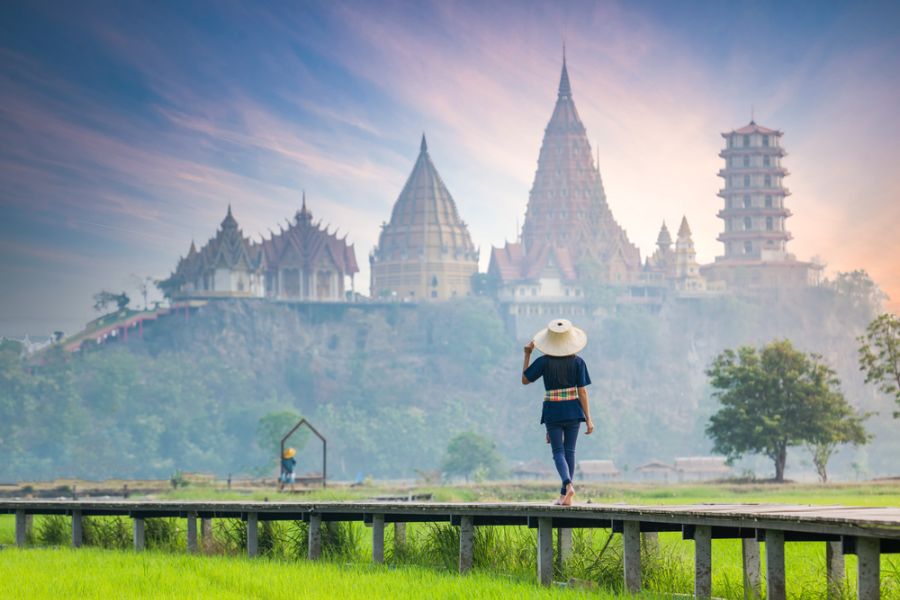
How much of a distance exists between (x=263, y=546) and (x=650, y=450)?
110 m

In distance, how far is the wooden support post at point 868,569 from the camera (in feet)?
25.8

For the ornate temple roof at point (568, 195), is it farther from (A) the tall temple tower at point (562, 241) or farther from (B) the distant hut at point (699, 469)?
(B) the distant hut at point (699, 469)

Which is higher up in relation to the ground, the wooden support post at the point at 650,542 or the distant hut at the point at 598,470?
the wooden support post at the point at 650,542

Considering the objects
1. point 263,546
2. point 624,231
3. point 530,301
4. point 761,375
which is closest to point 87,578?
point 263,546

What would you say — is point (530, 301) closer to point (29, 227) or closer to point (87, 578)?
point (29, 227)

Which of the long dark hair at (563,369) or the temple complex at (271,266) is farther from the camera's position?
the temple complex at (271,266)

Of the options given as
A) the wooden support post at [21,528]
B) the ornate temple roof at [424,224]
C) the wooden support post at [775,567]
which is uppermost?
the ornate temple roof at [424,224]

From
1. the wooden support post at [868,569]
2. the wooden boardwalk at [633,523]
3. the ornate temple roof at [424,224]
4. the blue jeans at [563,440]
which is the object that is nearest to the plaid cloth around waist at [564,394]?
the blue jeans at [563,440]

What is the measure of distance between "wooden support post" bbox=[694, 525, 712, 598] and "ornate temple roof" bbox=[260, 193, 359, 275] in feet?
411

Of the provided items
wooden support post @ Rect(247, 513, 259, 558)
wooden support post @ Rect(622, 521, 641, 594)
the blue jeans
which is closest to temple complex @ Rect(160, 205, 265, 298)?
wooden support post @ Rect(247, 513, 259, 558)

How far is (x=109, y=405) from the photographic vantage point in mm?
115562

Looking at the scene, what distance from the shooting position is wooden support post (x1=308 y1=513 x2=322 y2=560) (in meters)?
13.0

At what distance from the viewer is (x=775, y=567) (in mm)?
8930

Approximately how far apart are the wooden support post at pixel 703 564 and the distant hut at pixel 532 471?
8449cm
